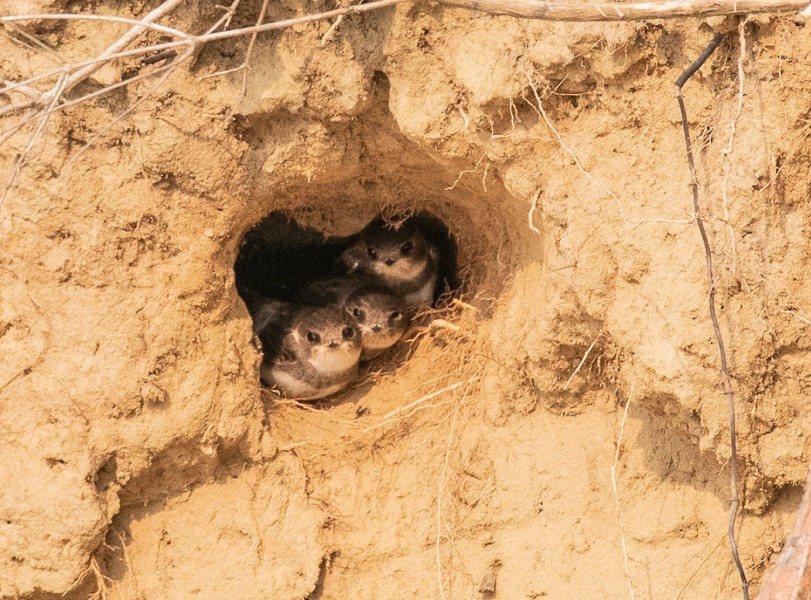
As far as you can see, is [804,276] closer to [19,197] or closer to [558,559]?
[558,559]

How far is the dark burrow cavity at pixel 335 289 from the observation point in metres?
5.61

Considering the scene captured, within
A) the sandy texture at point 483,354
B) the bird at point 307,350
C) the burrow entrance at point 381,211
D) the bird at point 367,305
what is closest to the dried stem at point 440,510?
the sandy texture at point 483,354

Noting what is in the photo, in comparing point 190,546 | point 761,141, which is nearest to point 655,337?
point 761,141

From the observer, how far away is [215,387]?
14.5 feet

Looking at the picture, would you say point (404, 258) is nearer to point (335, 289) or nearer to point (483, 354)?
point (335, 289)

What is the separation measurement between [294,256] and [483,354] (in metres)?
1.83

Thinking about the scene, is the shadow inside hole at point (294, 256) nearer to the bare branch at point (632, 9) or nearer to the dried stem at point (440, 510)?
the dried stem at point (440, 510)

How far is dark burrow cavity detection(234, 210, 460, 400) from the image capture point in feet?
18.4

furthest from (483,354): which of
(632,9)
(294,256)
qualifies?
(632,9)

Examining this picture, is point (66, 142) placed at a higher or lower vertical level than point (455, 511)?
higher

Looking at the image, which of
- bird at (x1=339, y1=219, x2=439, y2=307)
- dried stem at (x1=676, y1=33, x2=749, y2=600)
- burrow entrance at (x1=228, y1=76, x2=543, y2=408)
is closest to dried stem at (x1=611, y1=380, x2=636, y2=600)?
dried stem at (x1=676, y1=33, x2=749, y2=600)

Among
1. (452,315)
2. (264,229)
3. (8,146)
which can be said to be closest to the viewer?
(8,146)

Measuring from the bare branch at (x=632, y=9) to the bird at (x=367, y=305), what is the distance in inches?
102

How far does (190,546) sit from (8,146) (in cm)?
179
